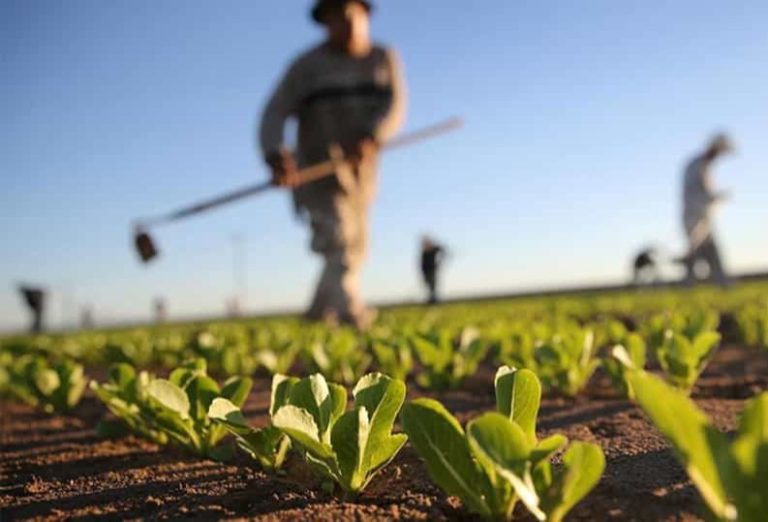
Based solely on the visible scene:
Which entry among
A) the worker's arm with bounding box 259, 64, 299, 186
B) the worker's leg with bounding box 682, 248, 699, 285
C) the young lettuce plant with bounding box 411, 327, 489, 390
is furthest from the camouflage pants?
the worker's leg with bounding box 682, 248, 699, 285

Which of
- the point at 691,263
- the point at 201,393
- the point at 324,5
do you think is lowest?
the point at 691,263

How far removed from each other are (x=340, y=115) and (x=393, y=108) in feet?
1.80

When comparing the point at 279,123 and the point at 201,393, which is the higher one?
the point at 279,123

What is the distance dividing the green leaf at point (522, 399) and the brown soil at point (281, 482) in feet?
0.50

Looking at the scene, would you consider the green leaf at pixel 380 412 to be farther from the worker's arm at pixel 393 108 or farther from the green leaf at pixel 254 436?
the worker's arm at pixel 393 108

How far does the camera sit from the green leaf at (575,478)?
→ 2.99 feet

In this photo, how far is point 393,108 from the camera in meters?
6.64

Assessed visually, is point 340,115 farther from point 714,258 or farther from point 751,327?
point 714,258

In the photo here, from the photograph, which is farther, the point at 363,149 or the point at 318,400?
the point at 363,149

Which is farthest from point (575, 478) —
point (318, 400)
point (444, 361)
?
point (444, 361)

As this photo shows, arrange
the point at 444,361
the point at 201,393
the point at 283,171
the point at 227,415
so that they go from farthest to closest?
1. the point at 283,171
2. the point at 444,361
3. the point at 201,393
4. the point at 227,415

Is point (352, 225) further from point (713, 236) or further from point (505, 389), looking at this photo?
point (713, 236)

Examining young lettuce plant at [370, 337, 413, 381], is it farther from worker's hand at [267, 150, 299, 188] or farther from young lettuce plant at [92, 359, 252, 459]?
worker's hand at [267, 150, 299, 188]

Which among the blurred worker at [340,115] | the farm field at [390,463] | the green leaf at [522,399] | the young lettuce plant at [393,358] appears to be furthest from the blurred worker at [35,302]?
the green leaf at [522,399]
